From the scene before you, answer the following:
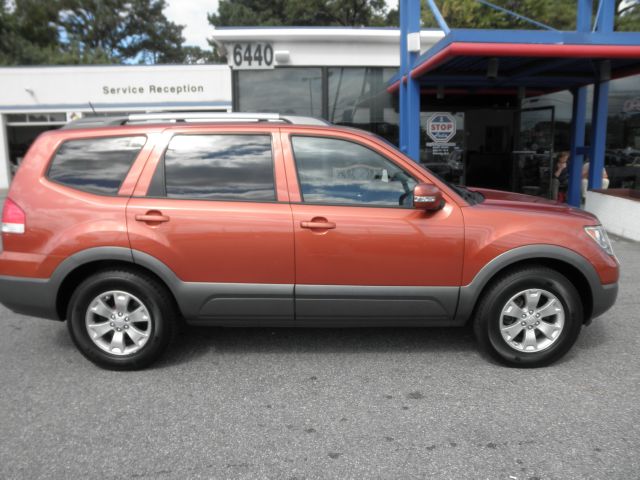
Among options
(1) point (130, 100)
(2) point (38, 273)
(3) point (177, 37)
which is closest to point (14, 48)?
(3) point (177, 37)

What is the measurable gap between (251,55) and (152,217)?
7.93m

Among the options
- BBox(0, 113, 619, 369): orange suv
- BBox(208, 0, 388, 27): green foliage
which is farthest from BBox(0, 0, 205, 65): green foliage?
BBox(0, 113, 619, 369): orange suv

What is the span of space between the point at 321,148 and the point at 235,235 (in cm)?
89

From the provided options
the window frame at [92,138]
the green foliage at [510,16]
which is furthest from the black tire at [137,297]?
the green foliage at [510,16]

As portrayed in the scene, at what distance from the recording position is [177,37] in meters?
52.1

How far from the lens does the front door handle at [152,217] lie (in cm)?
359

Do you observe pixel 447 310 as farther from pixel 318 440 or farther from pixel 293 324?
pixel 318 440

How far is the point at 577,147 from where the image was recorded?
10227mm

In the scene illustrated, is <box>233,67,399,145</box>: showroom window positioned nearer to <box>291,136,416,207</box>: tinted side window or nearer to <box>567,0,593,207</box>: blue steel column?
<box>567,0,593,207</box>: blue steel column

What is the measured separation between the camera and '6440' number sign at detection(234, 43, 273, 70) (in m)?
10.6

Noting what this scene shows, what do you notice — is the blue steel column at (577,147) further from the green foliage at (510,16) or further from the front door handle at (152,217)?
the front door handle at (152,217)

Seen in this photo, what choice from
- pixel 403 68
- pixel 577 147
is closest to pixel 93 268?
pixel 403 68

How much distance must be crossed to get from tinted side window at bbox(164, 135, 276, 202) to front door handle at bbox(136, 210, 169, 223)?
16cm

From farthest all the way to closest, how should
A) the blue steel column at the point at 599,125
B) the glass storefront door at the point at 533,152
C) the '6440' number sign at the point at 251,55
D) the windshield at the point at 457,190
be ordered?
the glass storefront door at the point at 533,152 → the '6440' number sign at the point at 251,55 → the blue steel column at the point at 599,125 → the windshield at the point at 457,190
